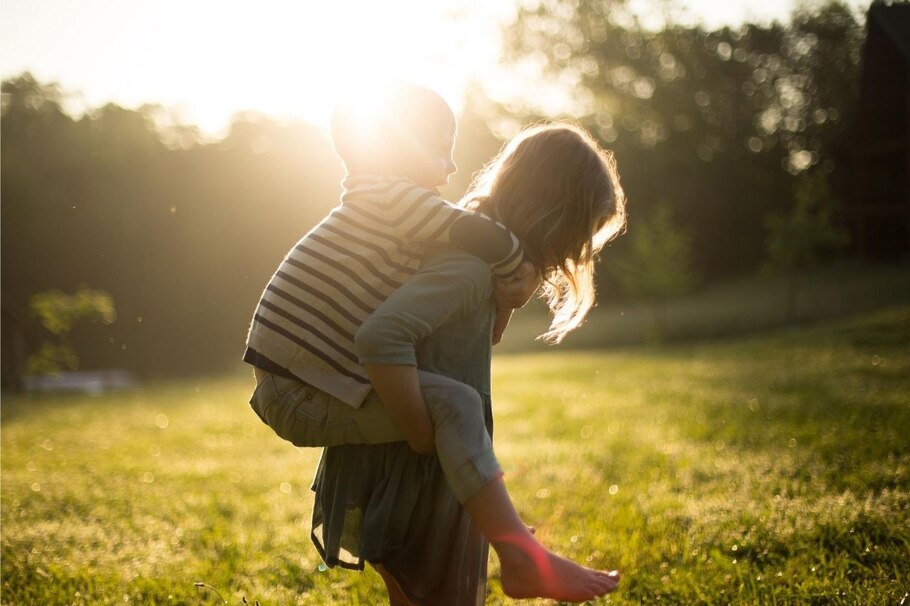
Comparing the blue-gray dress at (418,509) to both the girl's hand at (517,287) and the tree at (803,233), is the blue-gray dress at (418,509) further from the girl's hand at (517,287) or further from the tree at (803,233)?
the tree at (803,233)

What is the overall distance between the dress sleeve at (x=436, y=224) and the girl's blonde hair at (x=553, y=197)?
14 centimetres

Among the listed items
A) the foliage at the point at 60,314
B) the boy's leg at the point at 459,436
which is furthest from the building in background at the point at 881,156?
the boy's leg at the point at 459,436

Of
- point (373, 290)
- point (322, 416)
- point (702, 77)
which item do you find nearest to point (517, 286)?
point (373, 290)

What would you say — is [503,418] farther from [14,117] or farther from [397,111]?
[14,117]

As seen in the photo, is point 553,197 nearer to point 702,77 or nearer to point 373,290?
point 373,290

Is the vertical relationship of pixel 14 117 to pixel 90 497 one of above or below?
above

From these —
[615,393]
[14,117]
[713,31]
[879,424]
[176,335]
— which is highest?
[713,31]

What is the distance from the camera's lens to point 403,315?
200 cm

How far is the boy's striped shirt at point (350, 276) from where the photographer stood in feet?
7.07

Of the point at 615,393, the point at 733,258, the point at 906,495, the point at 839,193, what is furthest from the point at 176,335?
the point at 839,193

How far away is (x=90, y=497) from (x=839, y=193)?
29.2 meters

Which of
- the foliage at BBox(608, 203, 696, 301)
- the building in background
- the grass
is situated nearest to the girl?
the grass

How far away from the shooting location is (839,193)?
97.1 feet

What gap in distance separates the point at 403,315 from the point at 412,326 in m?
0.03
